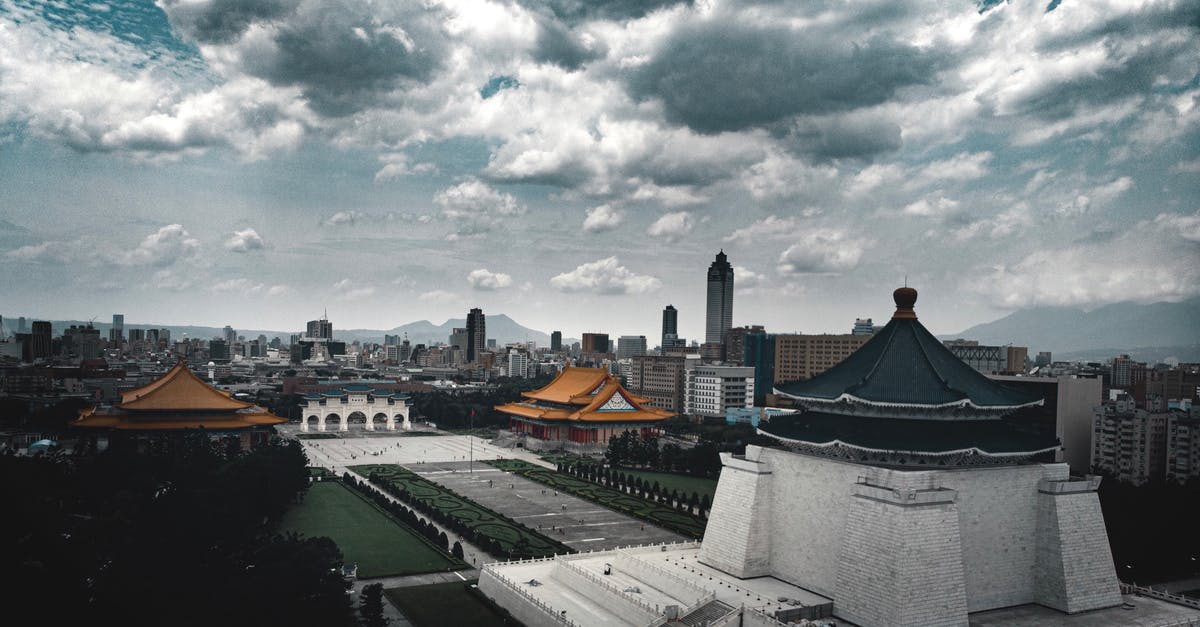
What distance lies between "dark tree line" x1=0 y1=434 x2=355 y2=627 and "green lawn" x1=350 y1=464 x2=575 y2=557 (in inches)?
321

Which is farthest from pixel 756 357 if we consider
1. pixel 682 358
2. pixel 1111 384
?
pixel 1111 384

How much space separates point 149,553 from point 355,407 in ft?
182

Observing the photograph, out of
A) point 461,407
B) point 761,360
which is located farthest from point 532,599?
point 761,360

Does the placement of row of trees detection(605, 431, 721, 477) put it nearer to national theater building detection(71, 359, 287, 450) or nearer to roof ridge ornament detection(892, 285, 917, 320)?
national theater building detection(71, 359, 287, 450)

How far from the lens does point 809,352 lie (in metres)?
90.7

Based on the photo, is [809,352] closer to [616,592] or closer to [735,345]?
[735,345]

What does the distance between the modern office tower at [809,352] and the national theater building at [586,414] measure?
25932 mm

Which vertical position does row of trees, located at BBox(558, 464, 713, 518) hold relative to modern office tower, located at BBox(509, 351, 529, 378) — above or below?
below

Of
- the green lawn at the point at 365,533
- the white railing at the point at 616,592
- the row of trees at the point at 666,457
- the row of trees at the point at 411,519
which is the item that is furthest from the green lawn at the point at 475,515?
the row of trees at the point at 666,457

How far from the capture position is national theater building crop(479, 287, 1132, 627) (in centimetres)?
2128

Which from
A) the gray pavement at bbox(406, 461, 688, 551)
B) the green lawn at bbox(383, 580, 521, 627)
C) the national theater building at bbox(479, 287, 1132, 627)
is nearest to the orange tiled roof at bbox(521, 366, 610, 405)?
the gray pavement at bbox(406, 461, 688, 551)

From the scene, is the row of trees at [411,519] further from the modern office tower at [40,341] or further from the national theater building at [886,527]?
the modern office tower at [40,341]

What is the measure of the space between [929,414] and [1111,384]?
74.8 metres

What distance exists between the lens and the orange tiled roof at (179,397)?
5422cm
